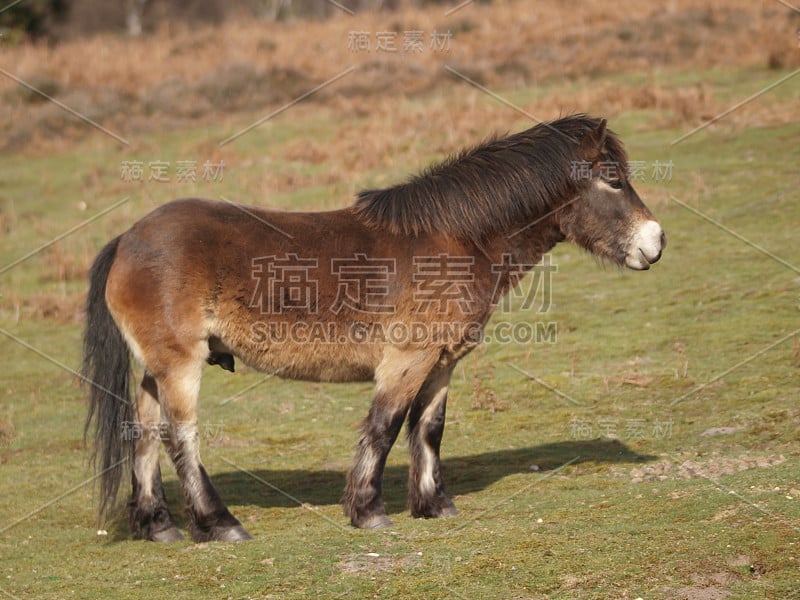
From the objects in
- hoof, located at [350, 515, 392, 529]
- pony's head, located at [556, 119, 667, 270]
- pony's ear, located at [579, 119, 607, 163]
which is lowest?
hoof, located at [350, 515, 392, 529]

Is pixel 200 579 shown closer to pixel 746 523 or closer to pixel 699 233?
pixel 746 523

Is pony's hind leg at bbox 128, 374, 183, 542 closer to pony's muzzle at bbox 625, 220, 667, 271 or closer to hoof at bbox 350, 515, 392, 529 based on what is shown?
hoof at bbox 350, 515, 392, 529

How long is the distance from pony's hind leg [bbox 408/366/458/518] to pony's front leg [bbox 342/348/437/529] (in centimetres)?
40

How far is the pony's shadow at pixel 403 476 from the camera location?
947cm

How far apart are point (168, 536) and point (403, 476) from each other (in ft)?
8.33

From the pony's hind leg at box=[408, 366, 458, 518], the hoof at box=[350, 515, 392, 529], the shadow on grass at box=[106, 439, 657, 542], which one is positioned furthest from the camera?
the shadow on grass at box=[106, 439, 657, 542]

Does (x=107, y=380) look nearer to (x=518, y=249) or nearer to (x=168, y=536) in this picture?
(x=168, y=536)

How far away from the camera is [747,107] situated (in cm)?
2066

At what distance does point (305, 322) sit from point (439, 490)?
177 centimetres

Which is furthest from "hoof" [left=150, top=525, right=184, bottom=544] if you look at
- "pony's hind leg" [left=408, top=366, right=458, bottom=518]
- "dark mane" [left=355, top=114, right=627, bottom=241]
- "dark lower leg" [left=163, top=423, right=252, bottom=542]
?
"dark mane" [left=355, top=114, right=627, bottom=241]

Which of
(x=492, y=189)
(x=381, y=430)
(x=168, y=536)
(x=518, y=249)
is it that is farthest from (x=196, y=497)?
(x=492, y=189)

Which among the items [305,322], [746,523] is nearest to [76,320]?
[305,322]

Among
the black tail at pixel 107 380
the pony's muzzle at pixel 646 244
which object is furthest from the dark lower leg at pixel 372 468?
the pony's muzzle at pixel 646 244

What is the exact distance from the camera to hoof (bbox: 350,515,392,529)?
808 centimetres
